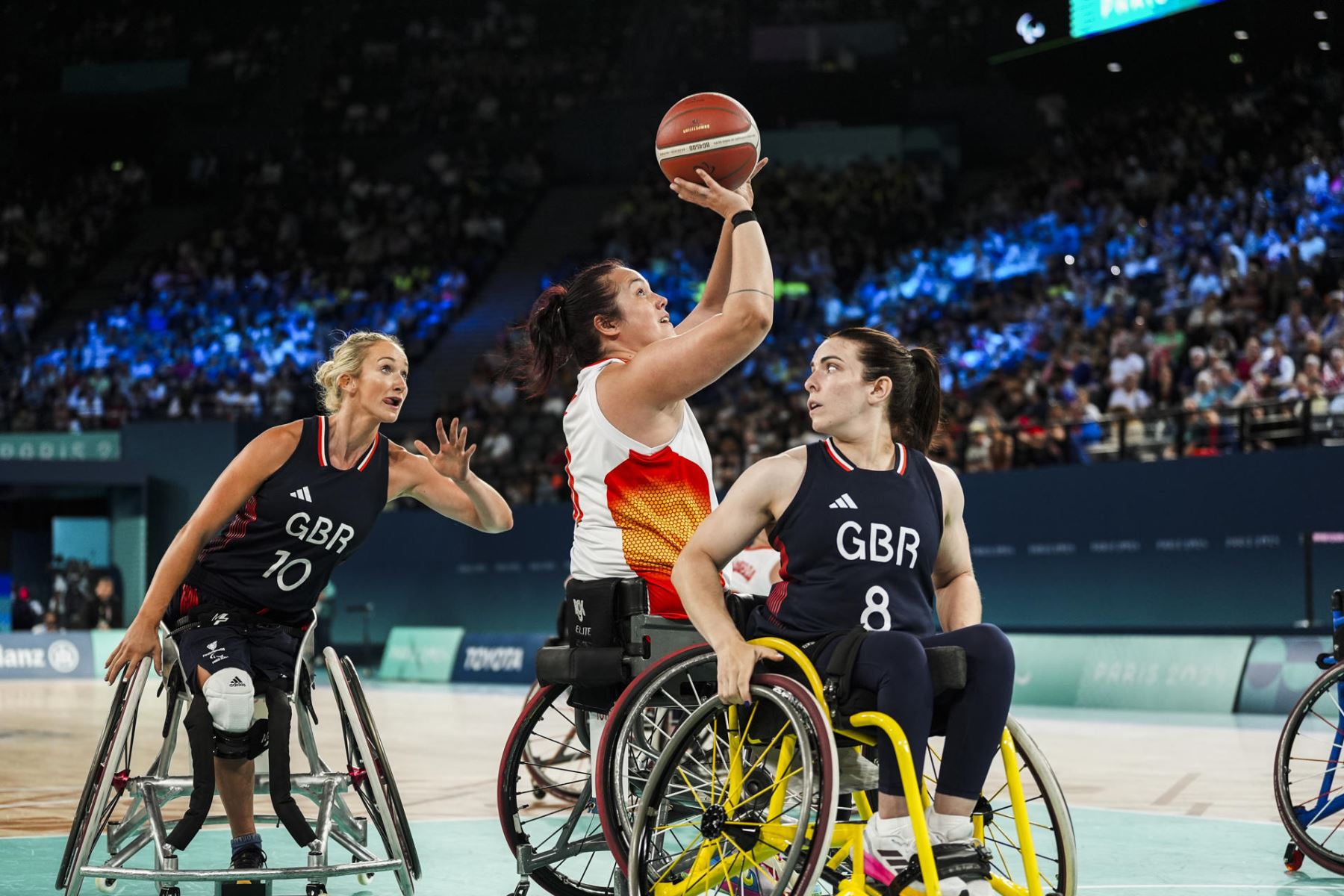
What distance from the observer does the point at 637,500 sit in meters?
4.18

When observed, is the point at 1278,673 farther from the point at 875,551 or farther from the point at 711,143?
the point at 875,551

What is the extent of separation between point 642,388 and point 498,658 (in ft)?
46.9

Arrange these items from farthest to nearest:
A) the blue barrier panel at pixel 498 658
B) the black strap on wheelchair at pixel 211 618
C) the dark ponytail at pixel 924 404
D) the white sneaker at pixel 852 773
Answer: the blue barrier panel at pixel 498 658, the black strap on wheelchair at pixel 211 618, the dark ponytail at pixel 924 404, the white sneaker at pixel 852 773

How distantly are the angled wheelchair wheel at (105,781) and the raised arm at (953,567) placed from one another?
2243 millimetres

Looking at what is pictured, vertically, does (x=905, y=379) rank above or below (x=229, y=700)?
above

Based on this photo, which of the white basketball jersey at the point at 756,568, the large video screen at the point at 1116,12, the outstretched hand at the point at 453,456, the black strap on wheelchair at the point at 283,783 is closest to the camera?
the black strap on wheelchair at the point at 283,783

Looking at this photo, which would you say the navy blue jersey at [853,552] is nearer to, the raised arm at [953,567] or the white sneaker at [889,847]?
the raised arm at [953,567]

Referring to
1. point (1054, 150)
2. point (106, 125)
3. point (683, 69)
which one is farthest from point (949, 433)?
point (106, 125)

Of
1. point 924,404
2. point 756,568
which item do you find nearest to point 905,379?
point 924,404

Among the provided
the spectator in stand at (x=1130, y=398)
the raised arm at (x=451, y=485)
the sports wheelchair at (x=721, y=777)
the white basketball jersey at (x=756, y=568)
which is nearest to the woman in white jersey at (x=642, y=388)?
→ the sports wheelchair at (x=721, y=777)

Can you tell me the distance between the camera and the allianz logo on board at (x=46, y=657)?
62.5 feet

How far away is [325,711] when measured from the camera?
43.1ft

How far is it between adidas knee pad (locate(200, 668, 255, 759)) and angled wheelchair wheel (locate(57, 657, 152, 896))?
0.20m

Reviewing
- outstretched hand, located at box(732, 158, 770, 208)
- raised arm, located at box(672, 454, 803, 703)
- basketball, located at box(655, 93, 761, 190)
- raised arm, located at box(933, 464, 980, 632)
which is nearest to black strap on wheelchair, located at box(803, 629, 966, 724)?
raised arm, located at box(672, 454, 803, 703)
